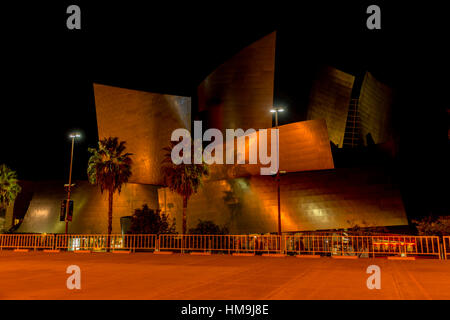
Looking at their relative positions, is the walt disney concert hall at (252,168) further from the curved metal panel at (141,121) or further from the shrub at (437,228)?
the shrub at (437,228)

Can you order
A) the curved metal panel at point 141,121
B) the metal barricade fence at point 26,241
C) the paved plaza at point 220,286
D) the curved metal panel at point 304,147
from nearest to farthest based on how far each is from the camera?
the paved plaza at point 220,286 < the metal barricade fence at point 26,241 < the curved metal panel at point 304,147 < the curved metal panel at point 141,121

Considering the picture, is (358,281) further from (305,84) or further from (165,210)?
(165,210)

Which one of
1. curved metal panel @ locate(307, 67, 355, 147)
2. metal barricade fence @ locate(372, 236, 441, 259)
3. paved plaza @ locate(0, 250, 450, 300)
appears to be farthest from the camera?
curved metal panel @ locate(307, 67, 355, 147)

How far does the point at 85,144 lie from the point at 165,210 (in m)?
17.6

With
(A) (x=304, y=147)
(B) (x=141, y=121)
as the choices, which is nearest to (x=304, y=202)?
(A) (x=304, y=147)

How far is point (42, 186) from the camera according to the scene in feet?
148

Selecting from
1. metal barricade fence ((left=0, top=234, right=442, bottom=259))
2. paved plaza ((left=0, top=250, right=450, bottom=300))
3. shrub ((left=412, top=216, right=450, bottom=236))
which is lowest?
paved plaza ((left=0, top=250, right=450, bottom=300))

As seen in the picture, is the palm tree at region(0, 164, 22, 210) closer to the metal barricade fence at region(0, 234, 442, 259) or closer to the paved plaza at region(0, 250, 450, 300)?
the metal barricade fence at region(0, 234, 442, 259)

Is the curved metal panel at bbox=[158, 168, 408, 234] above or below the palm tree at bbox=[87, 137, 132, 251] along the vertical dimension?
below

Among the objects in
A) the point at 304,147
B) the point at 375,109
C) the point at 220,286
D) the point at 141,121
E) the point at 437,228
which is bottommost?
the point at 220,286

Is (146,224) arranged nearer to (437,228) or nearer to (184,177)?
(184,177)

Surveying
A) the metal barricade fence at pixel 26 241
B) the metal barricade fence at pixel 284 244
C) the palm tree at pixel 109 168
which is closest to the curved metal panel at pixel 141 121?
the palm tree at pixel 109 168

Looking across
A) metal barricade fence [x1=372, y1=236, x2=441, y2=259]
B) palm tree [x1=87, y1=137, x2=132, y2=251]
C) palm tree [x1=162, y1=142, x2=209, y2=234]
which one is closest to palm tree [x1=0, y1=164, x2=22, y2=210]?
palm tree [x1=87, y1=137, x2=132, y2=251]

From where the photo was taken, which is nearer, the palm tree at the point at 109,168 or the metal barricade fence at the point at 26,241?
the metal barricade fence at the point at 26,241
